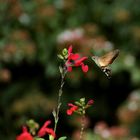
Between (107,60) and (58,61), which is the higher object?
(58,61)

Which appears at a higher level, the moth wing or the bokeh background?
the bokeh background

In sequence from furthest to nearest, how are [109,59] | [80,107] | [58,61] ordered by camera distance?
[58,61], [80,107], [109,59]

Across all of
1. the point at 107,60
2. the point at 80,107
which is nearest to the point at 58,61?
the point at 80,107

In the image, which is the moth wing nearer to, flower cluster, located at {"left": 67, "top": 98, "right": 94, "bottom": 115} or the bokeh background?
flower cluster, located at {"left": 67, "top": 98, "right": 94, "bottom": 115}

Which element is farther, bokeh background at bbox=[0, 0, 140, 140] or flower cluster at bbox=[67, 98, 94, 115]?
bokeh background at bbox=[0, 0, 140, 140]

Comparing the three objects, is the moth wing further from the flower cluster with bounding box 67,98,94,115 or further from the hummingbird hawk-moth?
the flower cluster with bounding box 67,98,94,115

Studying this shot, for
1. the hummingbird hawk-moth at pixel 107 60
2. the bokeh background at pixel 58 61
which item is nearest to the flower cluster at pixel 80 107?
the hummingbird hawk-moth at pixel 107 60

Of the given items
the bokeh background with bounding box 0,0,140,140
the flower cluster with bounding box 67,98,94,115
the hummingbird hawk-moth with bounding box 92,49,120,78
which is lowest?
the flower cluster with bounding box 67,98,94,115

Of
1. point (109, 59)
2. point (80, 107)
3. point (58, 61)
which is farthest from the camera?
point (58, 61)

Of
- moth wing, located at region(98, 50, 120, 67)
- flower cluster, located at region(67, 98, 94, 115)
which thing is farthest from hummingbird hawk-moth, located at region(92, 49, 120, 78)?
flower cluster, located at region(67, 98, 94, 115)

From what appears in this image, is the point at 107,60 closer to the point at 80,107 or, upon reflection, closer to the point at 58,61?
the point at 80,107
